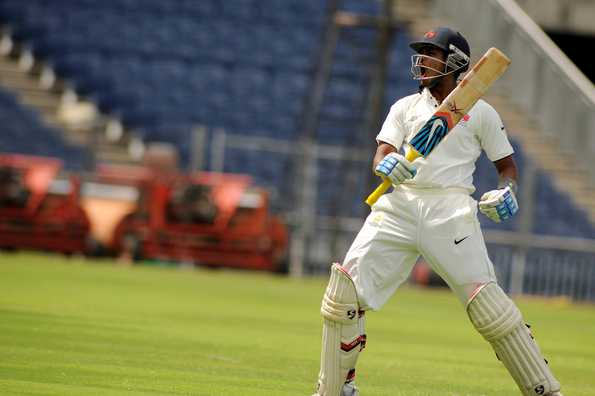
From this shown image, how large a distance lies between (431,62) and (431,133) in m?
0.47

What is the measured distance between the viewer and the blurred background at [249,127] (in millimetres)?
22469

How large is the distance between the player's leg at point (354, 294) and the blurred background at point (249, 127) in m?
15.1

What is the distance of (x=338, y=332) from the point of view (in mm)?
7043

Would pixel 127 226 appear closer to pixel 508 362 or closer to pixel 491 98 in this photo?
pixel 491 98

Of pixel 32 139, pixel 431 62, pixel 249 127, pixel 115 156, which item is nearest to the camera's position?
pixel 431 62

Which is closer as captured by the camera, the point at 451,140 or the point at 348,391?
the point at 348,391

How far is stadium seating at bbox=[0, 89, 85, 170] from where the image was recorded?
24266 millimetres

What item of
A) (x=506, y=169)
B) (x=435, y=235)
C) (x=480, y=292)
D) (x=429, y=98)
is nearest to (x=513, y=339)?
(x=480, y=292)

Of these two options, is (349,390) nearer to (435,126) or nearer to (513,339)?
(513,339)

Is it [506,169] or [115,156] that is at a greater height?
[506,169]

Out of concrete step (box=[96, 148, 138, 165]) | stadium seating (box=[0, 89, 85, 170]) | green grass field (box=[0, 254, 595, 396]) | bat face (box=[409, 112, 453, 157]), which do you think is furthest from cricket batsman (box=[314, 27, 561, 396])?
concrete step (box=[96, 148, 138, 165])

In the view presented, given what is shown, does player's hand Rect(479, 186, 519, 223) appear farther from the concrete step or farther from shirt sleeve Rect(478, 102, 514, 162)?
the concrete step

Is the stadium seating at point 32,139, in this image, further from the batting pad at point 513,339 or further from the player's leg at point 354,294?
the batting pad at point 513,339

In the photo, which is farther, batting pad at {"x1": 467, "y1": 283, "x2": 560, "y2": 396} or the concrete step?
the concrete step
